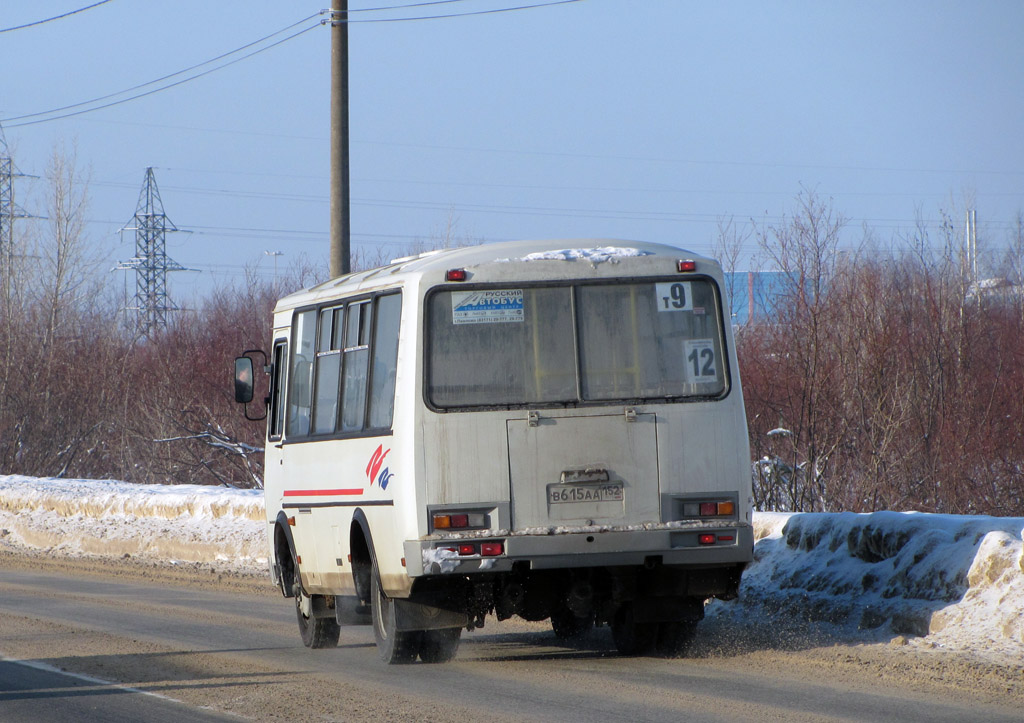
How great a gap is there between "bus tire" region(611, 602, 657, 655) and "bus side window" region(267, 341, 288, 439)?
3.51 meters

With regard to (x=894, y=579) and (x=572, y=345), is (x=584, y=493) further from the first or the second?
(x=894, y=579)

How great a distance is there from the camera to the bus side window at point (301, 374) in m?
A: 10.8

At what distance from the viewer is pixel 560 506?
27.9 feet

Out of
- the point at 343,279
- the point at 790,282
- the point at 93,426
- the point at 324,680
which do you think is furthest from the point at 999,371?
the point at 93,426

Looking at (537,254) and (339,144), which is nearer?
(537,254)

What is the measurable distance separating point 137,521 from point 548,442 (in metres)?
14.3

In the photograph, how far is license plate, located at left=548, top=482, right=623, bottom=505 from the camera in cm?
852

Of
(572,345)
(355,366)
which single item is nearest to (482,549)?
(572,345)

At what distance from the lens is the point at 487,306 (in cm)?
881

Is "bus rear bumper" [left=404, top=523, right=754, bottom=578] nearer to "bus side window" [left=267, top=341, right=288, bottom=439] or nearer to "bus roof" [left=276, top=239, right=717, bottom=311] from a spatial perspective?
"bus roof" [left=276, top=239, right=717, bottom=311]

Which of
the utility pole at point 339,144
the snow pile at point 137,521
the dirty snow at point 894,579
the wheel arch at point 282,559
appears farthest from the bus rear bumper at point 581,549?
the snow pile at point 137,521

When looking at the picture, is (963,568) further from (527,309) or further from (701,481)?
(527,309)

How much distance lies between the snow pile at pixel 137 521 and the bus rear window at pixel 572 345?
10.3 metres

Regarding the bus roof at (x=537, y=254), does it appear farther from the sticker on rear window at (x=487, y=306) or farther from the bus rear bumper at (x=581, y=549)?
the bus rear bumper at (x=581, y=549)
